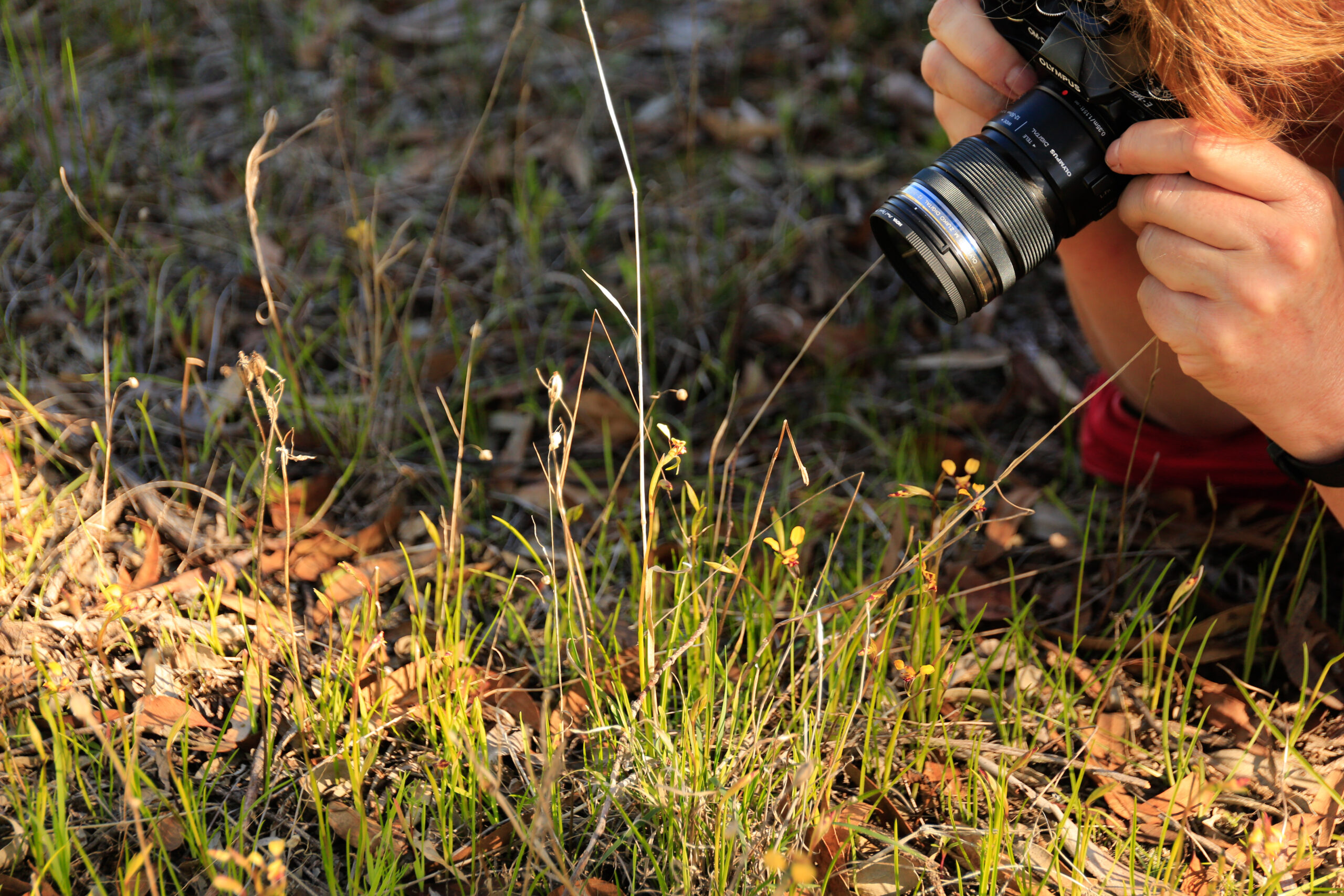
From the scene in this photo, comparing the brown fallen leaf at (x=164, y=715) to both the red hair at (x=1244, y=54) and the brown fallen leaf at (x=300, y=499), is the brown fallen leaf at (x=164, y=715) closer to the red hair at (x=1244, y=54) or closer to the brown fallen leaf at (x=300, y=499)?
the brown fallen leaf at (x=300, y=499)

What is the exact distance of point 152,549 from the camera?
4.02 feet

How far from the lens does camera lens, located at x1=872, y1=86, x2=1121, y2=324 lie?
1136mm

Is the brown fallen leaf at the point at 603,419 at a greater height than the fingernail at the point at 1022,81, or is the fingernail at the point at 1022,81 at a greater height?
the fingernail at the point at 1022,81

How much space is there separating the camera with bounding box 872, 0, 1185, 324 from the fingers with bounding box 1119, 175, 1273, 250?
7cm

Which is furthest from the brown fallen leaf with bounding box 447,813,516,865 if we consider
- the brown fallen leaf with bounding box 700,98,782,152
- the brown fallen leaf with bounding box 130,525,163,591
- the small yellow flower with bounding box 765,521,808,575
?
the brown fallen leaf with bounding box 700,98,782,152

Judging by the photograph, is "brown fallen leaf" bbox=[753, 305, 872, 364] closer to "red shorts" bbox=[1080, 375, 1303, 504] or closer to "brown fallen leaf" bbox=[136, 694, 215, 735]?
"red shorts" bbox=[1080, 375, 1303, 504]

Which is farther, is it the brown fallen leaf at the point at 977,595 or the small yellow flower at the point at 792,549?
the brown fallen leaf at the point at 977,595

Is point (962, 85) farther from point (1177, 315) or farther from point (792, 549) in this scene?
point (792, 549)

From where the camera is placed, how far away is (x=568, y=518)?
1189 millimetres

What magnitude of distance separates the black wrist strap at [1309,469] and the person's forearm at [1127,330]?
257 mm

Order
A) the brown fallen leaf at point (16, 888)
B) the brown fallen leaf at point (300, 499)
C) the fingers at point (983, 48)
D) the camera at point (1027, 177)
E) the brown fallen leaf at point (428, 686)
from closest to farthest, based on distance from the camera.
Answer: the brown fallen leaf at point (16, 888)
the brown fallen leaf at point (428, 686)
the camera at point (1027, 177)
the fingers at point (983, 48)
the brown fallen leaf at point (300, 499)

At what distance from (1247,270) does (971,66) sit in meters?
0.42

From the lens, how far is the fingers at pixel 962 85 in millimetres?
1280

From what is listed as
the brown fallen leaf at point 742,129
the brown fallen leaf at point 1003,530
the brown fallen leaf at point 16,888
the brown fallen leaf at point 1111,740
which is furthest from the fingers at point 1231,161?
the brown fallen leaf at point 16,888
